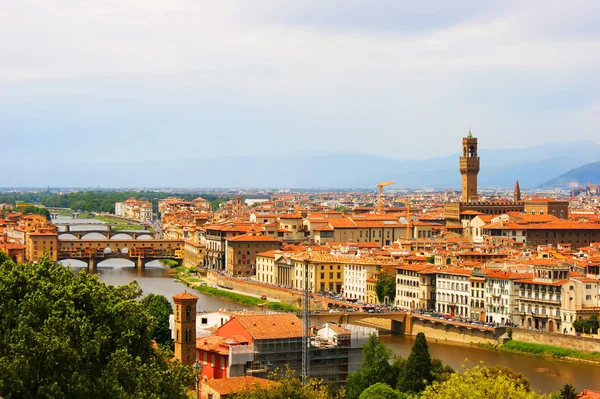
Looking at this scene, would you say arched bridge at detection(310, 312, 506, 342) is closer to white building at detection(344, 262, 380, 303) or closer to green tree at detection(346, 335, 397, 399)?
white building at detection(344, 262, 380, 303)

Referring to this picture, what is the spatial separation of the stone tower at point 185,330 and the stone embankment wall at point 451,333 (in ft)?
55.3

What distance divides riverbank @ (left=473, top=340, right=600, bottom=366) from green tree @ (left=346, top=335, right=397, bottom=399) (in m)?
10.8

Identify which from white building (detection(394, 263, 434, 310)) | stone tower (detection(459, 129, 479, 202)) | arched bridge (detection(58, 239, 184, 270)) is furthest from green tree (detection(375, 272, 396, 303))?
stone tower (detection(459, 129, 479, 202))

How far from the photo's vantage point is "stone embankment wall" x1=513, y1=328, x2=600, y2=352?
35625 millimetres

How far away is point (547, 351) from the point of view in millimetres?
36344

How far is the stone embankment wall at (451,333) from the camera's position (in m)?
39.2

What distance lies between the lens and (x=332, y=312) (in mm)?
43281

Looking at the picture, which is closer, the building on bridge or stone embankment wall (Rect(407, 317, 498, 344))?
stone embankment wall (Rect(407, 317, 498, 344))

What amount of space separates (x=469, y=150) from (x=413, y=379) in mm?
59961

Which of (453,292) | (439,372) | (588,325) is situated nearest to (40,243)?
(453,292)

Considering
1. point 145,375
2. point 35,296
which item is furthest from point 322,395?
point 35,296

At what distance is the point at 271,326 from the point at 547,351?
13.2m

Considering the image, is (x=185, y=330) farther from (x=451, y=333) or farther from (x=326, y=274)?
(x=326, y=274)

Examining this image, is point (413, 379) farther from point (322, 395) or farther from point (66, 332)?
point (66, 332)
